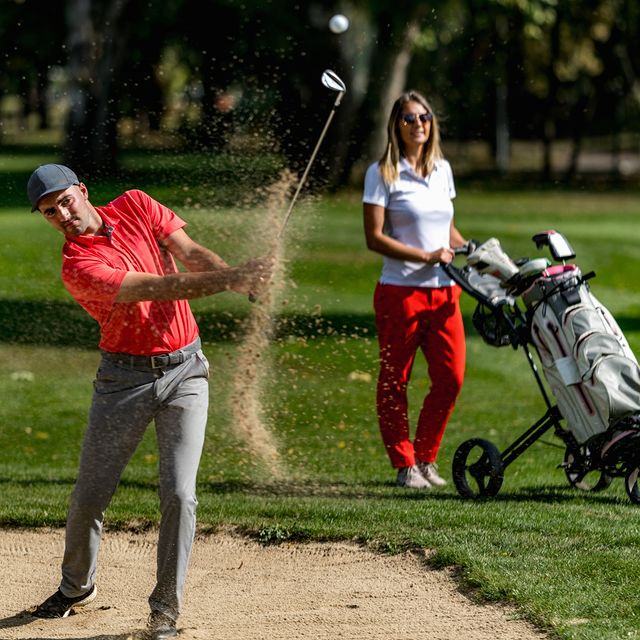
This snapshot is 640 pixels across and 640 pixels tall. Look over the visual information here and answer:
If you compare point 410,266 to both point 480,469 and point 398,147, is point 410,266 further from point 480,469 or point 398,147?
point 480,469

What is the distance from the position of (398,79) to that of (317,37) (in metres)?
6.24

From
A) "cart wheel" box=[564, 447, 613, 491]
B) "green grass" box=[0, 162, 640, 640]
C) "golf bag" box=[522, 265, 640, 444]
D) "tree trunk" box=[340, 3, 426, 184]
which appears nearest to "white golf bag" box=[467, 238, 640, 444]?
"golf bag" box=[522, 265, 640, 444]

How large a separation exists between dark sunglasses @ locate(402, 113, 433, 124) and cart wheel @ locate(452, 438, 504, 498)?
175cm

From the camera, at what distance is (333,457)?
9.38 metres

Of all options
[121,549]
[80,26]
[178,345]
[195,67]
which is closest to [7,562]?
[121,549]

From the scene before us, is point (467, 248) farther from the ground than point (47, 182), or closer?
closer

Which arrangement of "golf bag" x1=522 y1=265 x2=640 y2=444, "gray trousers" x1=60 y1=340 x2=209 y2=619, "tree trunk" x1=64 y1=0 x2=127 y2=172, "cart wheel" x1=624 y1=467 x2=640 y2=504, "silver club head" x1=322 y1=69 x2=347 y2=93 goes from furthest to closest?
1. "tree trunk" x1=64 y1=0 x2=127 y2=172
2. "cart wheel" x1=624 y1=467 x2=640 y2=504
3. "golf bag" x1=522 y1=265 x2=640 y2=444
4. "silver club head" x1=322 y1=69 x2=347 y2=93
5. "gray trousers" x1=60 y1=340 x2=209 y2=619

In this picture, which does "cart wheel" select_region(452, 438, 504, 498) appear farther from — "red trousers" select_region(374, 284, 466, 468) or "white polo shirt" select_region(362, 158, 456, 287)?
"white polo shirt" select_region(362, 158, 456, 287)

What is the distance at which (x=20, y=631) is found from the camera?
5852 mm

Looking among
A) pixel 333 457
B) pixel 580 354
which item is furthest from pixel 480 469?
pixel 333 457

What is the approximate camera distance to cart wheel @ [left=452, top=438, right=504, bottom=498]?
7582 millimetres

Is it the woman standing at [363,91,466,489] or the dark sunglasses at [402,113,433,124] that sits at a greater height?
the dark sunglasses at [402,113,433,124]

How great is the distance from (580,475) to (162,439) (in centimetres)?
276

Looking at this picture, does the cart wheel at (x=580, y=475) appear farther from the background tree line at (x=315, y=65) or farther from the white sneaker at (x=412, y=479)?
the background tree line at (x=315, y=65)
